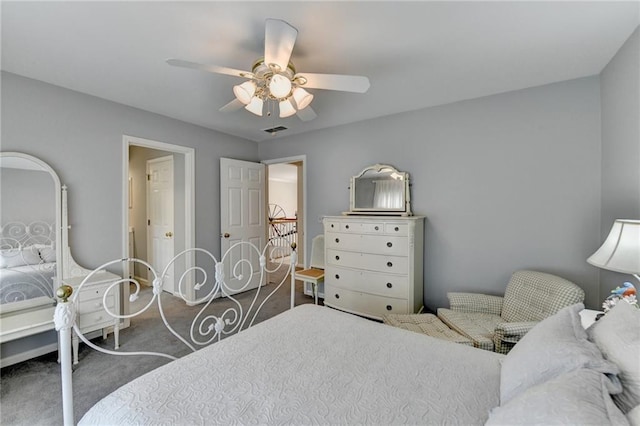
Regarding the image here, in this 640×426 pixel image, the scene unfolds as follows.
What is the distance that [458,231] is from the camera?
3070mm

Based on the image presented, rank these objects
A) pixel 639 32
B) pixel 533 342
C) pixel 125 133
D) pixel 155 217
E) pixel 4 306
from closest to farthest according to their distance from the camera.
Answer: pixel 533 342, pixel 639 32, pixel 4 306, pixel 125 133, pixel 155 217

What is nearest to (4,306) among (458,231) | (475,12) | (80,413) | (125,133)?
(80,413)

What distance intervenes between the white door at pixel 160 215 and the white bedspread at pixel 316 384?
332 cm

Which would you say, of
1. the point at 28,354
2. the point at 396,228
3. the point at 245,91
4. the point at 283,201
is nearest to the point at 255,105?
the point at 245,91

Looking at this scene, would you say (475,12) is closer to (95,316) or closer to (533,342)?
(533,342)

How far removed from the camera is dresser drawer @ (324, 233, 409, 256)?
292 cm

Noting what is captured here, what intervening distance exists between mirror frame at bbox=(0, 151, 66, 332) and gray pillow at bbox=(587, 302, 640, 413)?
3297 millimetres

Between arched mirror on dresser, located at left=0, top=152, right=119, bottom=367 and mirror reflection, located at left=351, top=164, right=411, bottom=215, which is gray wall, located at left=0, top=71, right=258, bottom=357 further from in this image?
mirror reflection, located at left=351, top=164, right=411, bottom=215

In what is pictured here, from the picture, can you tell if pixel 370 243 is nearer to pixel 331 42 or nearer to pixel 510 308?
pixel 510 308

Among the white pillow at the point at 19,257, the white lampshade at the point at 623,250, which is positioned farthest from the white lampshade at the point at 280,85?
the white pillow at the point at 19,257

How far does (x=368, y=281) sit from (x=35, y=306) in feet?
10.3

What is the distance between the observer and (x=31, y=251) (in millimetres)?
2445

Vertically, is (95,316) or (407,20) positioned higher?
(407,20)

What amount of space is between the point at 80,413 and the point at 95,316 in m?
0.95
